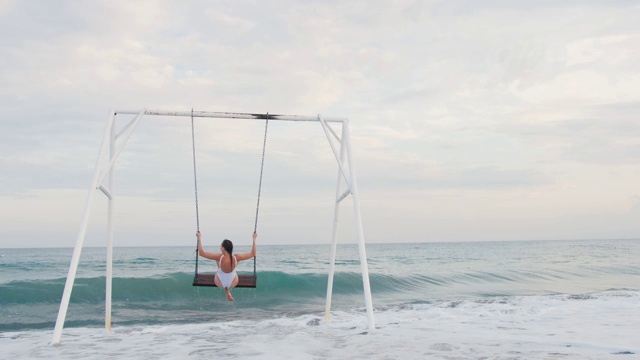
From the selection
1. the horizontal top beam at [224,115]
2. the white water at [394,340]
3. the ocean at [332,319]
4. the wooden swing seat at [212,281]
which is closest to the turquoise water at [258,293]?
the ocean at [332,319]

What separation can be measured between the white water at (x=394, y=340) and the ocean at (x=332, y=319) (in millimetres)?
16

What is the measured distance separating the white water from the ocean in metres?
0.02

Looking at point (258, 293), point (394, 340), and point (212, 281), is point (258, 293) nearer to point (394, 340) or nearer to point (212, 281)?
point (212, 281)

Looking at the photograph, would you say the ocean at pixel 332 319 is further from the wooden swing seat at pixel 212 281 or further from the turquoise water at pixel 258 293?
the wooden swing seat at pixel 212 281

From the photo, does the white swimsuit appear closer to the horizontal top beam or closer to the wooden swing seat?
the wooden swing seat

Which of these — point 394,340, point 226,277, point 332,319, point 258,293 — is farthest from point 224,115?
point 258,293

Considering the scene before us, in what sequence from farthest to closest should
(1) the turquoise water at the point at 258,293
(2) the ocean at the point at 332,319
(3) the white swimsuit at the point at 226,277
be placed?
(1) the turquoise water at the point at 258,293 → (3) the white swimsuit at the point at 226,277 → (2) the ocean at the point at 332,319

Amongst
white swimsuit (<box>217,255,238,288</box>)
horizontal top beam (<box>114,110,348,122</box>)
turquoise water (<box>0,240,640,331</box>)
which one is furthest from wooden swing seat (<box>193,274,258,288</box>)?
turquoise water (<box>0,240,640,331</box>)

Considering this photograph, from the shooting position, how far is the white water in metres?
6.46

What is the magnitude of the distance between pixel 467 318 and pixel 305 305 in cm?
558

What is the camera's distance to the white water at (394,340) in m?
6.46

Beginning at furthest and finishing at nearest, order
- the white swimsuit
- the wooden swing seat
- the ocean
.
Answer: the white swimsuit → the wooden swing seat → the ocean

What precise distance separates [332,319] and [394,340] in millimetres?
4179

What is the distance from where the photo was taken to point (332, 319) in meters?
Answer: 11.3
